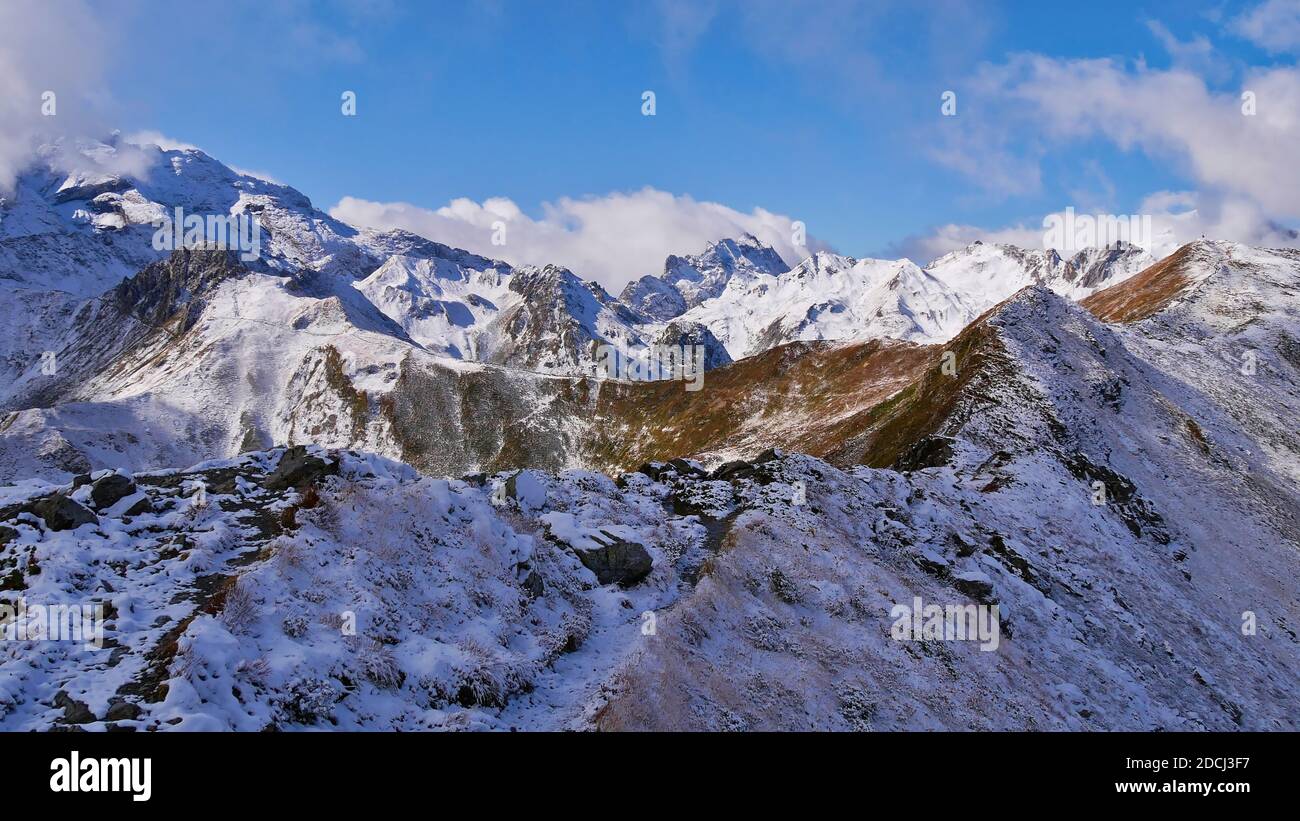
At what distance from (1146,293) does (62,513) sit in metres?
114

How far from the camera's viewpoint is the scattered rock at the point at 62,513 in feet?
63.5

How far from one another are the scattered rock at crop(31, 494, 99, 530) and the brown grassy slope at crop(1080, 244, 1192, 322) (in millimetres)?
92332

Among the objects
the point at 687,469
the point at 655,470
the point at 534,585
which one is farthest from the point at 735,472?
the point at 534,585

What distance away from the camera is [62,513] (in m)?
19.5

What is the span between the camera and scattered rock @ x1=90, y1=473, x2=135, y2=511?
2147cm

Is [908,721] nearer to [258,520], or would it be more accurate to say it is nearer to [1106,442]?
[258,520]

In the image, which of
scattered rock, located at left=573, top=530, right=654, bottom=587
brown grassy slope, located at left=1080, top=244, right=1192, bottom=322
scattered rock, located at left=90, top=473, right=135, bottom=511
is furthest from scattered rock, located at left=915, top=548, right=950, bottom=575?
brown grassy slope, located at left=1080, top=244, right=1192, bottom=322

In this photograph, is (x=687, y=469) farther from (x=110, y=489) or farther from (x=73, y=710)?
(x=73, y=710)

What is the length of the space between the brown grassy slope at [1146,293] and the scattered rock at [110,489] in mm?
91198

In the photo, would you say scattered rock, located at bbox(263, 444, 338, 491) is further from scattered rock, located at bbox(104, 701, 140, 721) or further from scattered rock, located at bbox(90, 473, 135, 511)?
scattered rock, located at bbox(104, 701, 140, 721)

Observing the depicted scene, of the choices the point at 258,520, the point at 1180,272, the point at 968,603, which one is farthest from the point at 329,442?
the point at 1180,272

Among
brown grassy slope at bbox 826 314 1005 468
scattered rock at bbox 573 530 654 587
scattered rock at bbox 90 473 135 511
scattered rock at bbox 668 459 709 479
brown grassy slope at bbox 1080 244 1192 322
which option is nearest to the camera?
scattered rock at bbox 90 473 135 511
